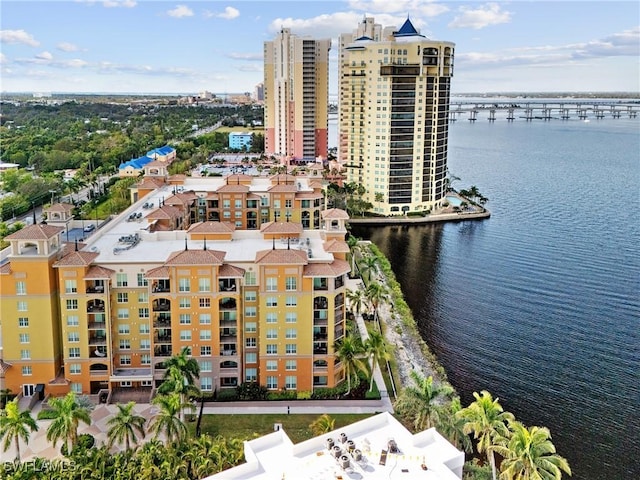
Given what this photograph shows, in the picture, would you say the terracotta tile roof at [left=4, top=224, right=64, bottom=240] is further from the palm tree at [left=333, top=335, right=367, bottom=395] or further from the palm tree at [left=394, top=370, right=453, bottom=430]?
the palm tree at [left=394, top=370, right=453, bottom=430]

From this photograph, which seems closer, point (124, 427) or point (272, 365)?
point (124, 427)

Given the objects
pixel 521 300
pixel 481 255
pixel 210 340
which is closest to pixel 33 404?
pixel 210 340

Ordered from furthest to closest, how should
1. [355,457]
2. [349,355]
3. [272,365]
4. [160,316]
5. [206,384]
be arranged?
[272,365]
[206,384]
[160,316]
[349,355]
[355,457]

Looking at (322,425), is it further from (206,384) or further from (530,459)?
(530,459)

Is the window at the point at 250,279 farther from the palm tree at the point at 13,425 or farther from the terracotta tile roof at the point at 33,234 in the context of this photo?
the palm tree at the point at 13,425

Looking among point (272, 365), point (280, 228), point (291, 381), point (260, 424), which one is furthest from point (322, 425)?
point (280, 228)

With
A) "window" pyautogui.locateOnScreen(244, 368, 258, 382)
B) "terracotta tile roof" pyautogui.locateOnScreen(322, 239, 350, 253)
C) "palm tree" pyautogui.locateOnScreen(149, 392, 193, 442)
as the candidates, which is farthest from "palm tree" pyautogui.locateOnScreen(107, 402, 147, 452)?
"terracotta tile roof" pyautogui.locateOnScreen(322, 239, 350, 253)
